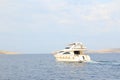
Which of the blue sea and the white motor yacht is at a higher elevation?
the white motor yacht

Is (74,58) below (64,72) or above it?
above

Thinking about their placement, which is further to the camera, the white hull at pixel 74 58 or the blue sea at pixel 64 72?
the white hull at pixel 74 58

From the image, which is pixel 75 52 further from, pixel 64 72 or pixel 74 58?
pixel 64 72

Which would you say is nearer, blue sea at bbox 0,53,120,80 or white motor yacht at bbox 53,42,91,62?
blue sea at bbox 0,53,120,80

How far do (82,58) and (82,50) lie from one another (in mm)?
4037

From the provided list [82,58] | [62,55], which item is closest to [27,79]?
[82,58]

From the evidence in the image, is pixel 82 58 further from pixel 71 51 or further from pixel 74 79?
pixel 74 79

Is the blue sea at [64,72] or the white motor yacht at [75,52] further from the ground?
the white motor yacht at [75,52]

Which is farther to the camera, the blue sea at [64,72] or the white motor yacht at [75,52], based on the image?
the white motor yacht at [75,52]

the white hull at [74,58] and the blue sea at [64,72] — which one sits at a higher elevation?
the white hull at [74,58]

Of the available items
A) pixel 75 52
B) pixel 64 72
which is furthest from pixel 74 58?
pixel 64 72

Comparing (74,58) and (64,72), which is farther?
(74,58)

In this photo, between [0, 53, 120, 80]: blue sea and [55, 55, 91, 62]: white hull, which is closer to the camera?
[0, 53, 120, 80]: blue sea

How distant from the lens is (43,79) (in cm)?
6350
